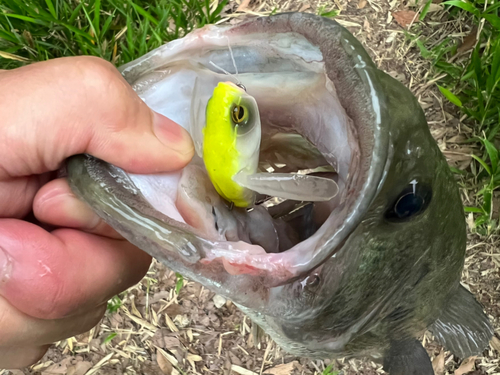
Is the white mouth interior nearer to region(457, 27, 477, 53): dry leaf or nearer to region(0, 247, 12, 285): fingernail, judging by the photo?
region(0, 247, 12, 285): fingernail

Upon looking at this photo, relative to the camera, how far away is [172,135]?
874 millimetres

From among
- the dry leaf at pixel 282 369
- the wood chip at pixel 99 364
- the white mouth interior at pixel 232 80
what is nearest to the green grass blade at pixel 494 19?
the white mouth interior at pixel 232 80

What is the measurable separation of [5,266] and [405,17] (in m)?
2.35

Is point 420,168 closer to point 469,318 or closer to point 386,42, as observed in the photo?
point 469,318

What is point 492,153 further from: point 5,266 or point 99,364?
point 99,364

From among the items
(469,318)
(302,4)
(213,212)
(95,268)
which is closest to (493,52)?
(302,4)

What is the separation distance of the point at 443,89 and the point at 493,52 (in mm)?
268

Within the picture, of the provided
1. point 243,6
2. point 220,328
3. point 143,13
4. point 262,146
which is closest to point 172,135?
point 262,146

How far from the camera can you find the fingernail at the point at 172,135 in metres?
0.86

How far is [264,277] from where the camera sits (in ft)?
2.28

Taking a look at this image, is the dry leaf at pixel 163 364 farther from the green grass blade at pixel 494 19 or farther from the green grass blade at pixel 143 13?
the green grass blade at pixel 494 19

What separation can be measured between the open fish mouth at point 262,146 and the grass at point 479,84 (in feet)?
4.70

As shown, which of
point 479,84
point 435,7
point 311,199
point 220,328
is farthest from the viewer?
point 435,7

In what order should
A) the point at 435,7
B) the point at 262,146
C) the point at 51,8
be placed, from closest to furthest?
1. the point at 262,146
2. the point at 51,8
3. the point at 435,7
